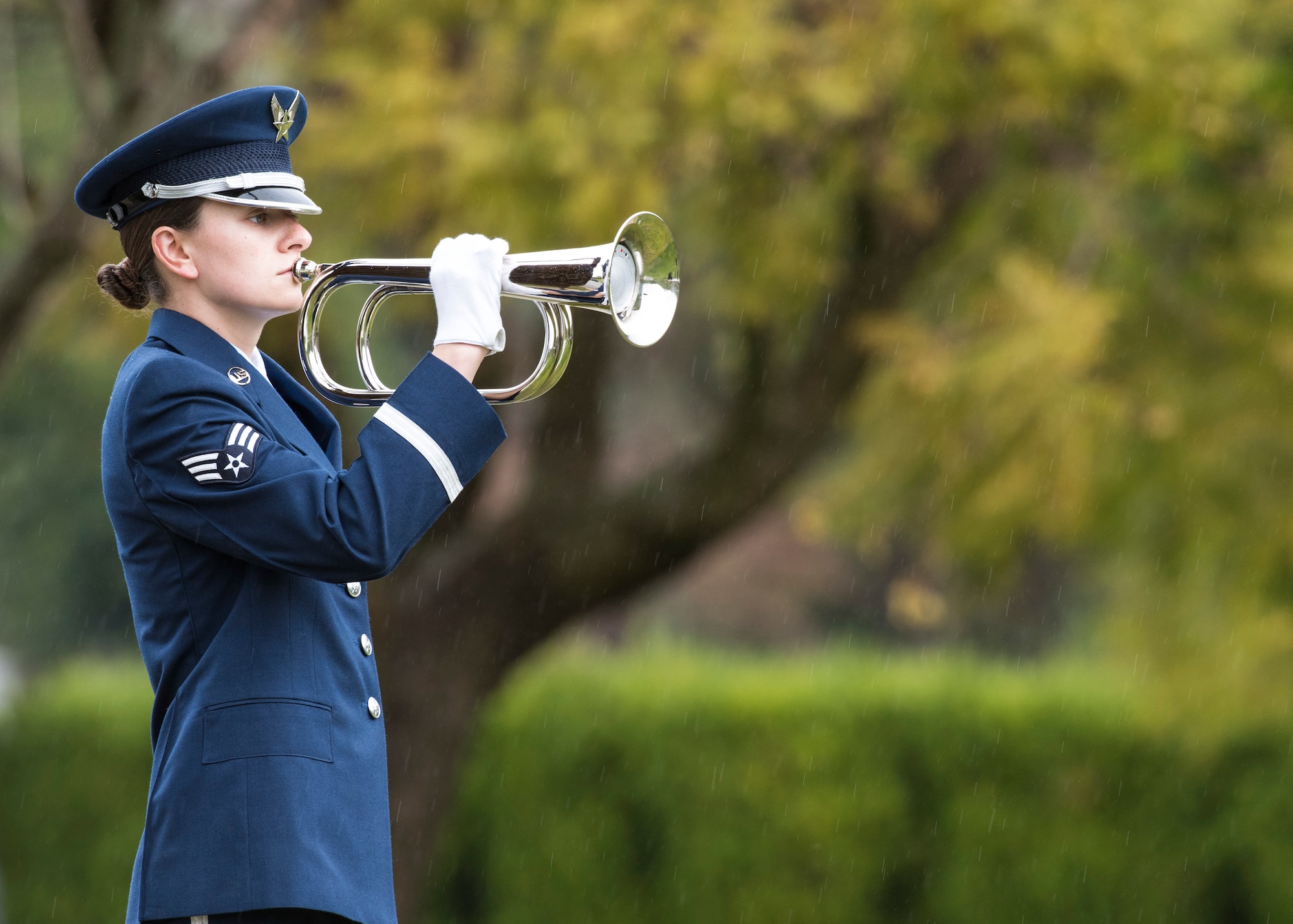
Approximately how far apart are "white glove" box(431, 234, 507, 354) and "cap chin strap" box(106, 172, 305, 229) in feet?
0.80

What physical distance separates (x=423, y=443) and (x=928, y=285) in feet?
16.7

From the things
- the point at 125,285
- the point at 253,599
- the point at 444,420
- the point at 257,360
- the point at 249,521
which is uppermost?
the point at 125,285

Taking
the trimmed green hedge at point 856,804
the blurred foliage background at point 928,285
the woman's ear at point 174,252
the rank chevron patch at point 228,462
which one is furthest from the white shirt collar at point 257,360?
the trimmed green hedge at point 856,804

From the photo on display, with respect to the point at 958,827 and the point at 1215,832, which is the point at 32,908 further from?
the point at 1215,832

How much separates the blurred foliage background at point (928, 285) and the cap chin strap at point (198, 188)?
2967 mm

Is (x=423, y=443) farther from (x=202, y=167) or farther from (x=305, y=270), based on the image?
(x=202, y=167)

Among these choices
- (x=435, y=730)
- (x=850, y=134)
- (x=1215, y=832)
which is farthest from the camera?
(x=1215, y=832)

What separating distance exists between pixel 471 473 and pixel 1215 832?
269 inches

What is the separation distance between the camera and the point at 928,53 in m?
5.33

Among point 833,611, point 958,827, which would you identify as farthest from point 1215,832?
point 833,611

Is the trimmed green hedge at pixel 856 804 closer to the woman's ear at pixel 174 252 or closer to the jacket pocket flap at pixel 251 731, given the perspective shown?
the jacket pocket flap at pixel 251 731

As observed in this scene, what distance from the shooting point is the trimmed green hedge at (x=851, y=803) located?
7.92 m

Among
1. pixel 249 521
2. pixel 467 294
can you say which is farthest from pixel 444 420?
pixel 249 521

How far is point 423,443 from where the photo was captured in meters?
1.98
